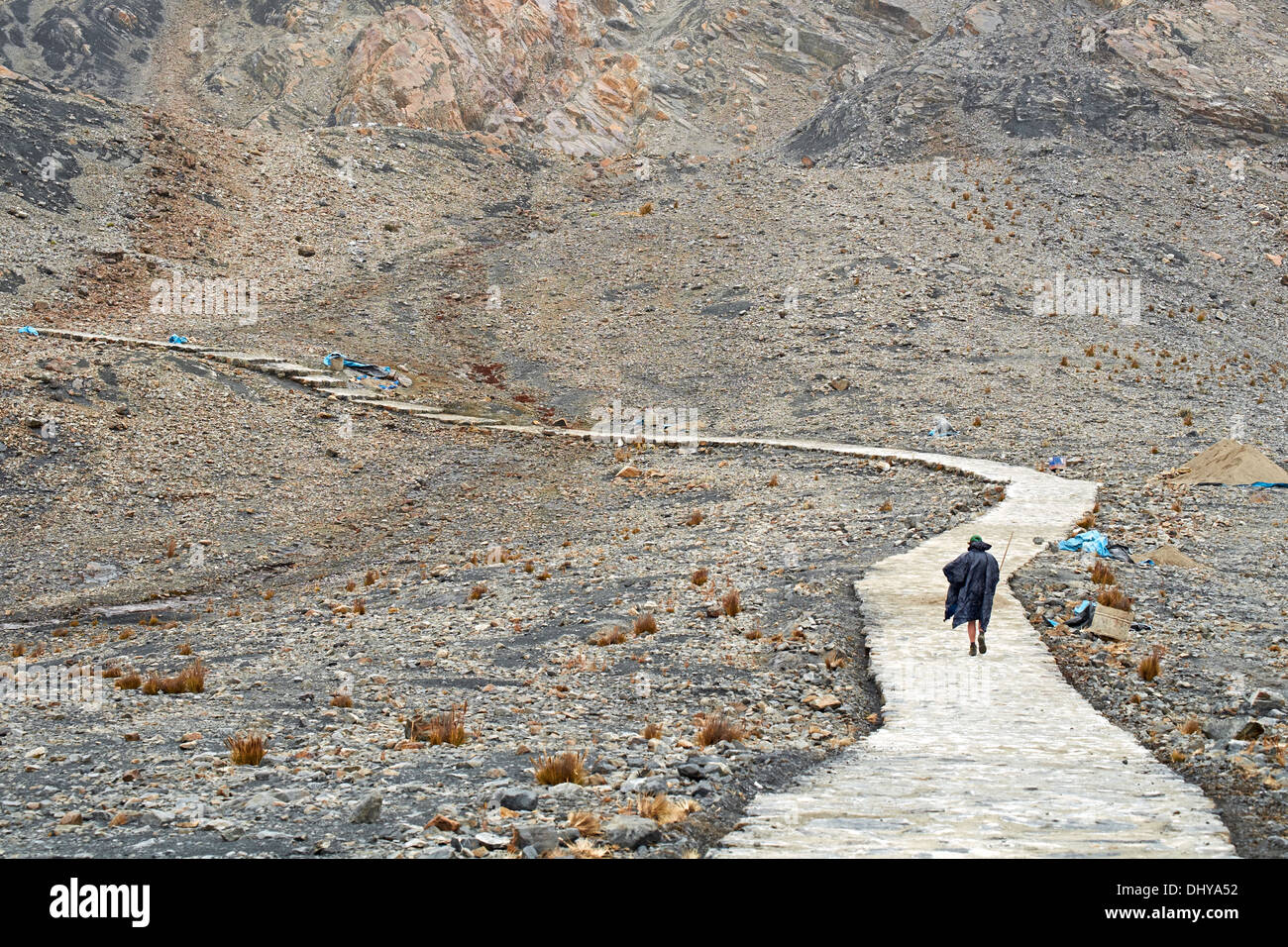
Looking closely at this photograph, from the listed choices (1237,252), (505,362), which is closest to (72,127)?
(505,362)

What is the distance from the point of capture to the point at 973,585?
12.0 meters

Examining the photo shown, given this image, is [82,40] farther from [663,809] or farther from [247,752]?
[663,809]

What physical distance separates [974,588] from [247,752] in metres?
8.71

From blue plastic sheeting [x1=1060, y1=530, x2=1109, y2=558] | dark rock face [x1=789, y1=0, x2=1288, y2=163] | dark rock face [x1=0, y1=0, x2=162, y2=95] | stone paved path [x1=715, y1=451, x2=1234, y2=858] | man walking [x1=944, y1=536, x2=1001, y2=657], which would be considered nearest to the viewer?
stone paved path [x1=715, y1=451, x2=1234, y2=858]

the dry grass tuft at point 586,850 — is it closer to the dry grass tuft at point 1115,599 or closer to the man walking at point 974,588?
the man walking at point 974,588

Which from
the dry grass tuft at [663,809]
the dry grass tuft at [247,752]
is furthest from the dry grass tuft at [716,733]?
the dry grass tuft at [247,752]

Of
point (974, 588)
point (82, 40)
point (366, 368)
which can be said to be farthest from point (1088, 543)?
point (82, 40)

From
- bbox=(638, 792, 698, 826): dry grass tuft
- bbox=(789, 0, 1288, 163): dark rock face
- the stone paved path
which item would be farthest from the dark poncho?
bbox=(789, 0, 1288, 163): dark rock face

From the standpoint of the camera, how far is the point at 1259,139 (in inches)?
2259

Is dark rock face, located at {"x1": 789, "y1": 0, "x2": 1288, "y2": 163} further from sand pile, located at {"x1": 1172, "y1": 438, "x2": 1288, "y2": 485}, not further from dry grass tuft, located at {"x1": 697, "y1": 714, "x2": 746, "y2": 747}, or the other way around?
dry grass tuft, located at {"x1": 697, "y1": 714, "x2": 746, "y2": 747}

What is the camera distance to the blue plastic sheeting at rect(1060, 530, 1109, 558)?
16438 millimetres

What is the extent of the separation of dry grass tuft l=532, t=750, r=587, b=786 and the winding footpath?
148 cm
